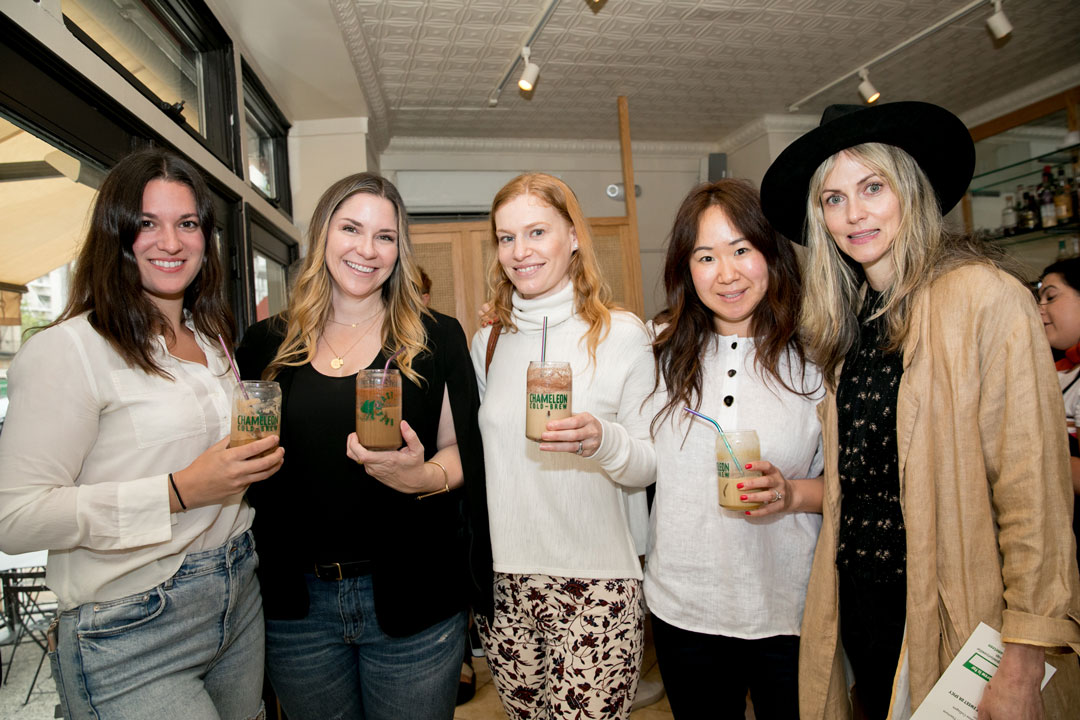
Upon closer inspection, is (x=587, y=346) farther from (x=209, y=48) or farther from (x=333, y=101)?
(x=333, y=101)

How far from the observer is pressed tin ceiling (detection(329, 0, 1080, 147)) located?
403 centimetres

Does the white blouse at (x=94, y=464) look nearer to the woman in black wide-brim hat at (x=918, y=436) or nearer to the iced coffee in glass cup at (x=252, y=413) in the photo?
the iced coffee in glass cup at (x=252, y=413)

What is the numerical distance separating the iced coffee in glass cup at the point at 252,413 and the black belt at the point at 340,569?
0.31m

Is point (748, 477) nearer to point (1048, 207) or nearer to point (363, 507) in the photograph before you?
point (363, 507)

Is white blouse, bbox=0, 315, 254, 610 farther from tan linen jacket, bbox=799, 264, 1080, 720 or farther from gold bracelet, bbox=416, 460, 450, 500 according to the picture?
tan linen jacket, bbox=799, 264, 1080, 720

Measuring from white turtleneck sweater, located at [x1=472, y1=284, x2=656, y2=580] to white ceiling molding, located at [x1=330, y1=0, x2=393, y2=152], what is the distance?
2810 millimetres

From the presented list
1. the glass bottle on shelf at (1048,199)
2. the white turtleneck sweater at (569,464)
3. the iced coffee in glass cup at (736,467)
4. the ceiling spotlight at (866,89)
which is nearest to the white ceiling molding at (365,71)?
the white turtleneck sweater at (569,464)

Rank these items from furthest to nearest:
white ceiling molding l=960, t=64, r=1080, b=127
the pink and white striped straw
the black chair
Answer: white ceiling molding l=960, t=64, r=1080, b=127 → the black chair → the pink and white striped straw

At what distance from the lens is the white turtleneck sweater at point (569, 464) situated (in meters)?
1.51

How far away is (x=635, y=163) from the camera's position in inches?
259

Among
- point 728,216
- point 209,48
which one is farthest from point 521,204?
point 209,48

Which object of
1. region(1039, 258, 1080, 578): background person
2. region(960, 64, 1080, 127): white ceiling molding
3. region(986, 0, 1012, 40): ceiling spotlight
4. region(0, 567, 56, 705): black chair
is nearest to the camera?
region(0, 567, 56, 705): black chair

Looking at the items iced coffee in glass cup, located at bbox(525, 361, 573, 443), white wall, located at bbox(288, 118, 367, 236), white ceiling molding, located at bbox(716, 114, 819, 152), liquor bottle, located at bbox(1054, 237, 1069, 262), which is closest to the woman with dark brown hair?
iced coffee in glass cup, located at bbox(525, 361, 573, 443)

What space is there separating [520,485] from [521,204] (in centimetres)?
73
